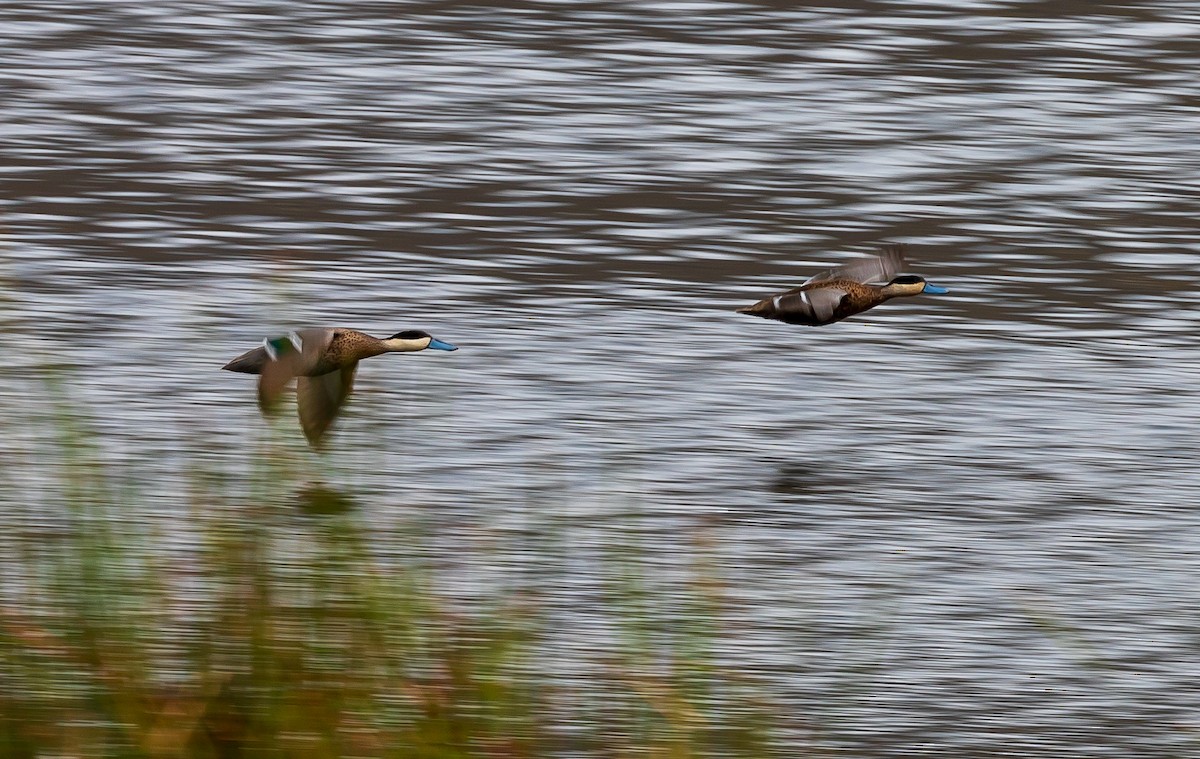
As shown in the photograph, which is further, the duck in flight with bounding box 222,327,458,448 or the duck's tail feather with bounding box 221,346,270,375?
the duck's tail feather with bounding box 221,346,270,375

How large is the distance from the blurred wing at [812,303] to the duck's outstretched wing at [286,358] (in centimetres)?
196

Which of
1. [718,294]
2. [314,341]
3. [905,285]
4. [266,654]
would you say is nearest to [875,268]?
[905,285]

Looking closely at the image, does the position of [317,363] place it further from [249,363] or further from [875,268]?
[875,268]

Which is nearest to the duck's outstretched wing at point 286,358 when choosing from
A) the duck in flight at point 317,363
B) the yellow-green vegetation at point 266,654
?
the duck in flight at point 317,363

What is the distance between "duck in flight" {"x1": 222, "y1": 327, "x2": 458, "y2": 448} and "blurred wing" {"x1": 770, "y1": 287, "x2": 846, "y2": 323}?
1.57m

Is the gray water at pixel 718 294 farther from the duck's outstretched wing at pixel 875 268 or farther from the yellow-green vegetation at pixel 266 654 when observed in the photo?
the duck's outstretched wing at pixel 875 268

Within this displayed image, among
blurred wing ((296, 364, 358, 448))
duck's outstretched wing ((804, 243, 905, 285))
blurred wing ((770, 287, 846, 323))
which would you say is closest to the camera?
blurred wing ((296, 364, 358, 448))

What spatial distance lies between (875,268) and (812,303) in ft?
1.29

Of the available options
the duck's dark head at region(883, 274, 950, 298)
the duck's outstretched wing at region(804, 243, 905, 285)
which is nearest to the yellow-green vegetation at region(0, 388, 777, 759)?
the duck's dark head at region(883, 274, 950, 298)

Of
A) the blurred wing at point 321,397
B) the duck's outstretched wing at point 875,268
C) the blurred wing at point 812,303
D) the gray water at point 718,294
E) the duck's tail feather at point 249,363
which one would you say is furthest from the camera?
the duck's outstretched wing at point 875,268

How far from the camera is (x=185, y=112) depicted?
12289 mm

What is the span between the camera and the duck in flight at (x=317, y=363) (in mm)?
5590

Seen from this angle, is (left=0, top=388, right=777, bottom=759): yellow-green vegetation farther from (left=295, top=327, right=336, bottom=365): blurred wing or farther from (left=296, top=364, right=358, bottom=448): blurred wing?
(left=295, top=327, right=336, bottom=365): blurred wing

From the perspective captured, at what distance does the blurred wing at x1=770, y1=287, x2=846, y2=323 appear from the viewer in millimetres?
7625
